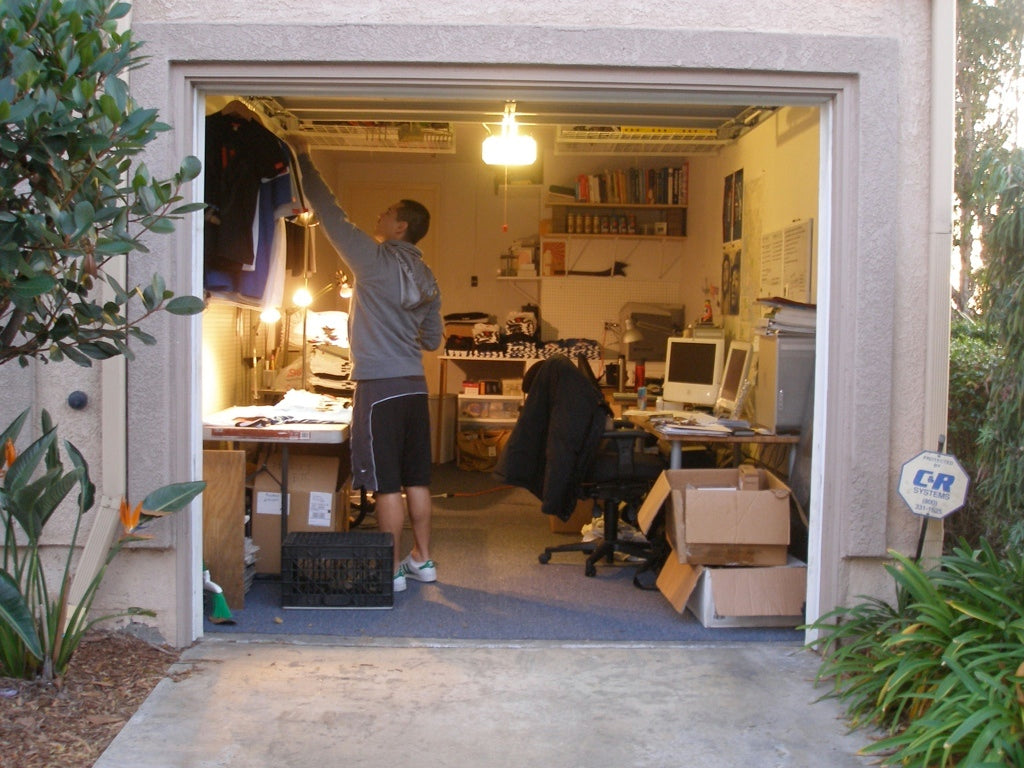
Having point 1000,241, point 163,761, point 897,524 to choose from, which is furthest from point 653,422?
point 163,761

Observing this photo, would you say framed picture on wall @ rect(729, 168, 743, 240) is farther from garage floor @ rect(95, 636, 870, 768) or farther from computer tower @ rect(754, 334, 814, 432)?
→ garage floor @ rect(95, 636, 870, 768)

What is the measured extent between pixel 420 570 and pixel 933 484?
236cm

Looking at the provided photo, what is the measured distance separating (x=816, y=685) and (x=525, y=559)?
206 centimetres

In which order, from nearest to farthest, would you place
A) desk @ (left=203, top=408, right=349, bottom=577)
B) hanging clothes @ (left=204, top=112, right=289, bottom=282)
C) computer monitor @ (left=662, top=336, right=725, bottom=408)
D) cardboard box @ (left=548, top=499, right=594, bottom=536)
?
1. hanging clothes @ (left=204, top=112, right=289, bottom=282)
2. desk @ (left=203, top=408, right=349, bottom=577)
3. cardboard box @ (left=548, top=499, right=594, bottom=536)
4. computer monitor @ (left=662, top=336, right=725, bottom=408)

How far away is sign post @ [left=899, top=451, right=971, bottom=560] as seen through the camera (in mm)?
3434

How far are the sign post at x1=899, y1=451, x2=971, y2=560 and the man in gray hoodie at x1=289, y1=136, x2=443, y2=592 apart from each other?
2184mm

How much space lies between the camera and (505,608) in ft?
14.5

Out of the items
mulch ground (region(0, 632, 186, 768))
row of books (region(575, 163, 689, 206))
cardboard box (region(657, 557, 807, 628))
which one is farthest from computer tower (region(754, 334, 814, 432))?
row of books (region(575, 163, 689, 206))

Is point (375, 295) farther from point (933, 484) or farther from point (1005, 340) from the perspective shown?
point (1005, 340)

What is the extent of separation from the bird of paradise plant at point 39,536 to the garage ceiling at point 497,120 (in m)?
2.17

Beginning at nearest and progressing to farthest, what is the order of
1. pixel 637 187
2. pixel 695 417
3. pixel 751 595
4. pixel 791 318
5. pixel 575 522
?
pixel 751 595 < pixel 791 318 < pixel 695 417 < pixel 575 522 < pixel 637 187

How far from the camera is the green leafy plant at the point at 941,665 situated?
8.89 feet

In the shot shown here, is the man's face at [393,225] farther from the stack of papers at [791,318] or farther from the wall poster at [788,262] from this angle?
the wall poster at [788,262]

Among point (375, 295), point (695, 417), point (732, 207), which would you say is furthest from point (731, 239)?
point (375, 295)
